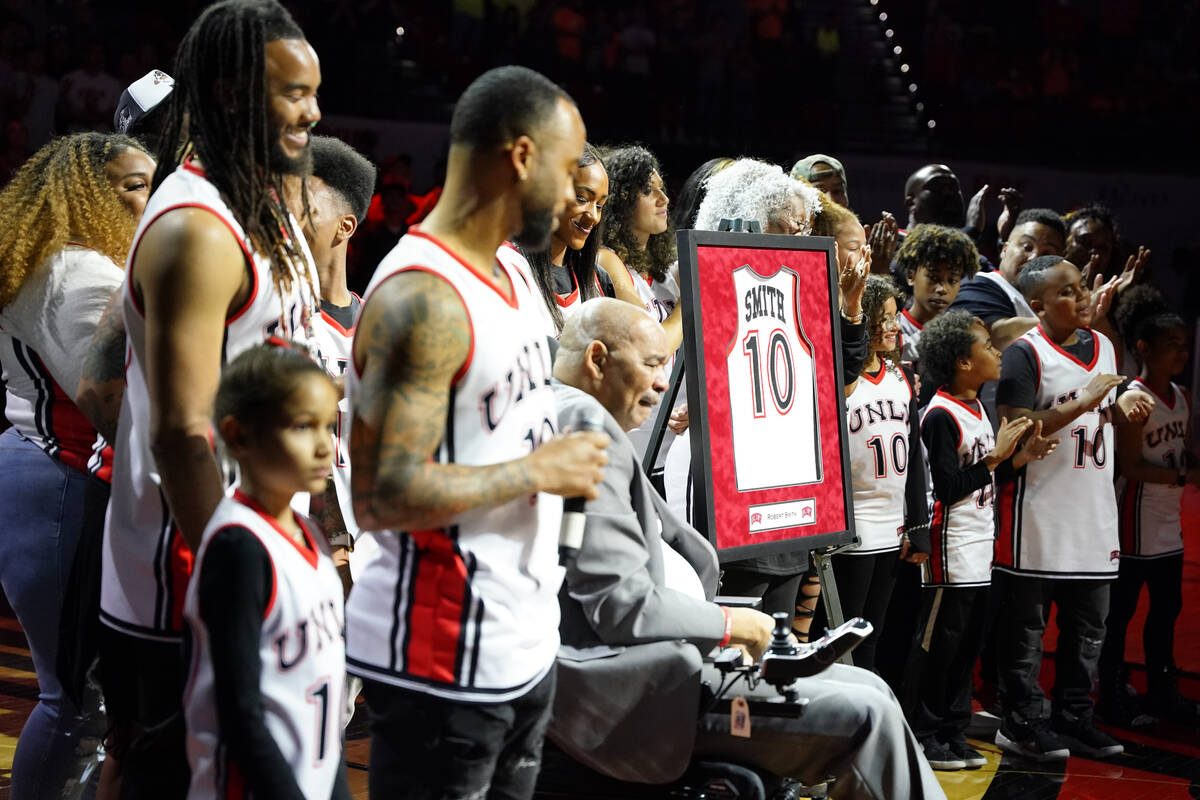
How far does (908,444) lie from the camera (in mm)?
4316

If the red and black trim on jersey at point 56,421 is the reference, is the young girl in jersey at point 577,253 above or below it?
above

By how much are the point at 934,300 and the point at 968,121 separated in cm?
933

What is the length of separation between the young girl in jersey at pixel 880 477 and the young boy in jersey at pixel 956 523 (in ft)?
0.37

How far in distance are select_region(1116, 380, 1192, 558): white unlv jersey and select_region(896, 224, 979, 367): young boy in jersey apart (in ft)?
2.72

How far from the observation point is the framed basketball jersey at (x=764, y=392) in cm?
311

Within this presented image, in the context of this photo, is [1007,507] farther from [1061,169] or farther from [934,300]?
[1061,169]

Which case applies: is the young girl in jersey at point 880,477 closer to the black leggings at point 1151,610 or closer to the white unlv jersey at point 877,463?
the white unlv jersey at point 877,463

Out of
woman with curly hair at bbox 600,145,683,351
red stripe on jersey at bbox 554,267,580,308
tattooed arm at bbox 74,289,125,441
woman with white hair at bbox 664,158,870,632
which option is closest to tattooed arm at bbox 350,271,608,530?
tattooed arm at bbox 74,289,125,441

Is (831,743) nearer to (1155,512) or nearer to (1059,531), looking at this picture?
(1059,531)

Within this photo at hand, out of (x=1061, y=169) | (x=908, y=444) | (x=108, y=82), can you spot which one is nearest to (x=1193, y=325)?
(x=1061, y=169)

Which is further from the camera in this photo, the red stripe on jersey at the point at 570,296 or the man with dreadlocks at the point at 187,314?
the red stripe on jersey at the point at 570,296

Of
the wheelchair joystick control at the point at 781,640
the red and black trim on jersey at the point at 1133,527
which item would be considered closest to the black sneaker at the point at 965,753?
the red and black trim on jersey at the point at 1133,527

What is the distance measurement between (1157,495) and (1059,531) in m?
0.90

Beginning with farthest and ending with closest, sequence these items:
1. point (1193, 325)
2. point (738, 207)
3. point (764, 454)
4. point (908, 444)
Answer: point (1193, 325), point (908, 444), point (738, 207), point (764, 454)
